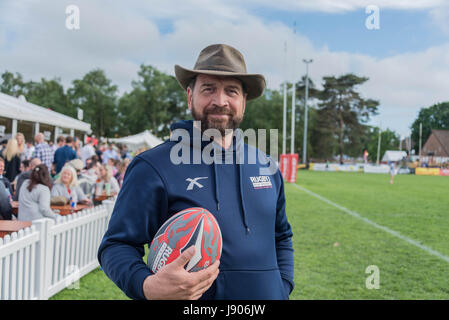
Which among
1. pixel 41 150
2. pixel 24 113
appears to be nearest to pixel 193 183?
pixel 41 150

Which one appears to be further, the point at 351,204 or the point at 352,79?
the point at 352,79

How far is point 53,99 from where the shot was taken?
33781mm

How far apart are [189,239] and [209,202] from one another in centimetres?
19

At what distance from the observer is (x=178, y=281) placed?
122 centimetres

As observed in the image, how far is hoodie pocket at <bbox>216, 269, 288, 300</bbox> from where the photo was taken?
1521 millimetres

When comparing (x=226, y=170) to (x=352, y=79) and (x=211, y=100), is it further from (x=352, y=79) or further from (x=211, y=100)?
(x=352, y=79)

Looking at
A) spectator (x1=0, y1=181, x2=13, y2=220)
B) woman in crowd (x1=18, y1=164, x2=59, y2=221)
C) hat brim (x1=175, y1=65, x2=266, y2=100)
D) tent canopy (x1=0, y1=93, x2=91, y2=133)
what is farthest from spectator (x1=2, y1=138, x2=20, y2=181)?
hat brim (x1=175, y1=65, x2=266, y2=100)

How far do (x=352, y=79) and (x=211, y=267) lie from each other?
49.4 meters

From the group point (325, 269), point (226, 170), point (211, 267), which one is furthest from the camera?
point (325, 269)

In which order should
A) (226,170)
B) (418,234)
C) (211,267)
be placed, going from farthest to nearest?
(418,234) < (226,170) < (211,267)

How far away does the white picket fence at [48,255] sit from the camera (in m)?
3.53

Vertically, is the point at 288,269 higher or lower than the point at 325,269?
higher
